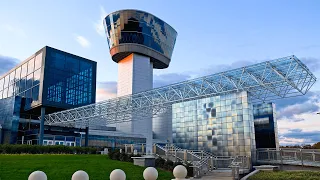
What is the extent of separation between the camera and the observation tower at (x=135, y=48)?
250ft

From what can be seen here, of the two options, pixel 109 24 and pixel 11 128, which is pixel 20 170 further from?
pixel 109 24

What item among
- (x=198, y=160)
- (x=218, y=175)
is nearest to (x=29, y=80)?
(x=198, y=160)

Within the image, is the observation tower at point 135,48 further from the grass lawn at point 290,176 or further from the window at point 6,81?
the grass lawn at point 290,176

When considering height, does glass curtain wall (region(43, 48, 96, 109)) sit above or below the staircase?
above

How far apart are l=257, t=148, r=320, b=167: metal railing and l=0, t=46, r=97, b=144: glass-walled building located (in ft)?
133

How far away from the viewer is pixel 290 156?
25.5 meters

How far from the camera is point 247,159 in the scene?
27.1m

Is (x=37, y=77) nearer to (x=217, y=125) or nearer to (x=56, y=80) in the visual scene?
(x=56, y=80)

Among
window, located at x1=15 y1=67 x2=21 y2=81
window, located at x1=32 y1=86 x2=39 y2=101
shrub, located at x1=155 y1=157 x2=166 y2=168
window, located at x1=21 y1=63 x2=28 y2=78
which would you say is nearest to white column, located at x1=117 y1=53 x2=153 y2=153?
window, located at x1=32 y1=86 x2=39 y2=101

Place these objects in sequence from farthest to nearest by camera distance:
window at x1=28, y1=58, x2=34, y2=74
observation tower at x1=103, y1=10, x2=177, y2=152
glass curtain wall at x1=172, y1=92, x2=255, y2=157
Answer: observation tower at x1=103, y1=10, x2=177, y2=152
window at x1=28, y1=58, x2=34, y2=74
glass curtain wall at x1=172, y1=92, x2=255, y2=157

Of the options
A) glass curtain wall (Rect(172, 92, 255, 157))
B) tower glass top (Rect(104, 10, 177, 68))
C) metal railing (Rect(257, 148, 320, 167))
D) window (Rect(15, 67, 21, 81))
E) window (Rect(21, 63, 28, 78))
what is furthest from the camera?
tower glass top (Rect(104, 10, 177, 68))

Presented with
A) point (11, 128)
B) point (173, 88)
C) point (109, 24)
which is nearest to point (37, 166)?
point (173, 88)

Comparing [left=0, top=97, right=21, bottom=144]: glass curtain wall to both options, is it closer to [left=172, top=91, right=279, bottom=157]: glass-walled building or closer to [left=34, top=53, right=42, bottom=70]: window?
[left=34, top=53, right=42, bottom=70]: window

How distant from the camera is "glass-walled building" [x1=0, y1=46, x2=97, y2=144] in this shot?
5431 centimetres
